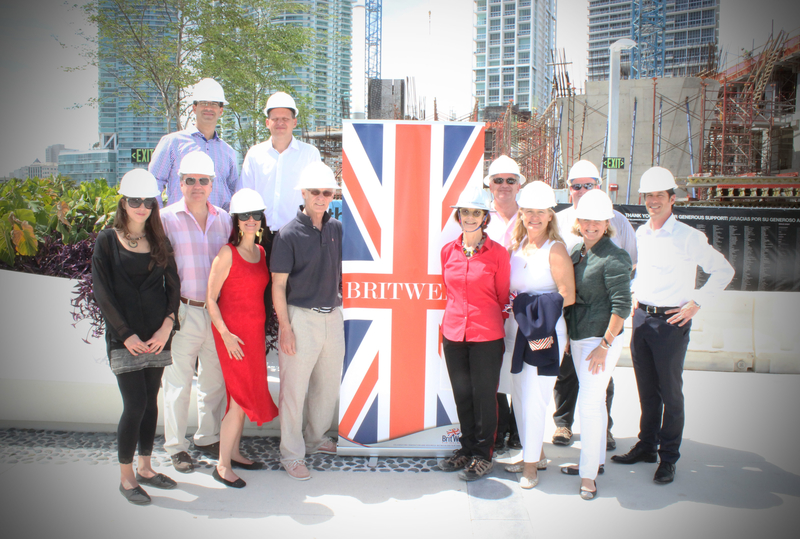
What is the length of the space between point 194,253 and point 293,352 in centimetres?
88

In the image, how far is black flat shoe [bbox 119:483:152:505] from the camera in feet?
9.32

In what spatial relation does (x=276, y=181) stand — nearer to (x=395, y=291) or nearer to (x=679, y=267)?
(x=395, y=291)

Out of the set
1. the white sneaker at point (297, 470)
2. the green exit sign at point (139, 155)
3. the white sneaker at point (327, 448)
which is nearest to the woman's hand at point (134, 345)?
the white sneaker at point (297, 470)

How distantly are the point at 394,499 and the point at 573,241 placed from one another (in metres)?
2.01

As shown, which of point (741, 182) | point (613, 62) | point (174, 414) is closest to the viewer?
point (174, 414)

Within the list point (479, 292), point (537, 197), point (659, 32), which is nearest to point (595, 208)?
point (537, 197)

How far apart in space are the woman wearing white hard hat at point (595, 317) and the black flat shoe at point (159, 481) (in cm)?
245

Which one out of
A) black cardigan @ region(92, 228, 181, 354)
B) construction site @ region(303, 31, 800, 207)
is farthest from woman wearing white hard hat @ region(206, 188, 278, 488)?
construction site @ region(303, 31, 800, 207)

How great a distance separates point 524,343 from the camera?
3.08 m

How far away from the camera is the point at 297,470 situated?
317 centimetres

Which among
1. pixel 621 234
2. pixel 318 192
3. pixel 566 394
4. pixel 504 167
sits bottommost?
pixel 566 394

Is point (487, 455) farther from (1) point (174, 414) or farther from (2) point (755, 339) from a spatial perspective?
(2) point (755, 339)

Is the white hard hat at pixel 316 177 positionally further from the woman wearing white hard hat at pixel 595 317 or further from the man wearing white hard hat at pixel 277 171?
the woman wearing white hard hat at pixel 595 317

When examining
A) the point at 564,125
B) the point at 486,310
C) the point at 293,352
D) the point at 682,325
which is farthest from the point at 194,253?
the point at 564,125
